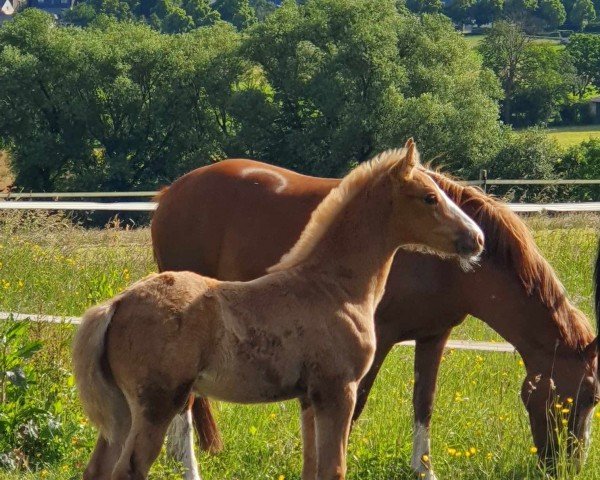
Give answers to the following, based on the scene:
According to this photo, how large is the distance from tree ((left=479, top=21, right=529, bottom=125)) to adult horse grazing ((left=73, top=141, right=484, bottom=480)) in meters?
66.9

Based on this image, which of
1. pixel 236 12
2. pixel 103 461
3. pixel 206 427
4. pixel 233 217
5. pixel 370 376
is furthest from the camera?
pixel 236 12

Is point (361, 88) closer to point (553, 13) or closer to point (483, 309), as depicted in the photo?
point (483, 309)

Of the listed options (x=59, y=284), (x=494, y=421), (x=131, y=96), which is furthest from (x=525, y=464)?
(x=131, y=96)

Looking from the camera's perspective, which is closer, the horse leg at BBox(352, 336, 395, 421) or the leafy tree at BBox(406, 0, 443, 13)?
the horse leg at BBox(352, 336, 395, 421)

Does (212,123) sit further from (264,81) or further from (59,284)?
(59,284)

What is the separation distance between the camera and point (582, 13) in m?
116

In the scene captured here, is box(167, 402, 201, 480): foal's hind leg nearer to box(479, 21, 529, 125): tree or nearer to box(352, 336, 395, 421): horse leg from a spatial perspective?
box(352, 336, 395, 421): horse leg

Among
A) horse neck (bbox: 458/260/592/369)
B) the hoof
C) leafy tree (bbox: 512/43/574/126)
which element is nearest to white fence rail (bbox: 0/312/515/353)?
horse neck (bbox: 458/260/592/369)

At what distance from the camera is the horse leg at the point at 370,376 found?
5.53 metres

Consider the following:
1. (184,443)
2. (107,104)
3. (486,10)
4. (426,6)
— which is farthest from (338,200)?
(486,10)

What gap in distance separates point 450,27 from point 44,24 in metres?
21.1

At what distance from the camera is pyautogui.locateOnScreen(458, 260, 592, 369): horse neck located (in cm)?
543

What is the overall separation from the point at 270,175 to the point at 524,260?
5.73 feet

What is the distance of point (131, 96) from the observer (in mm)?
52781
